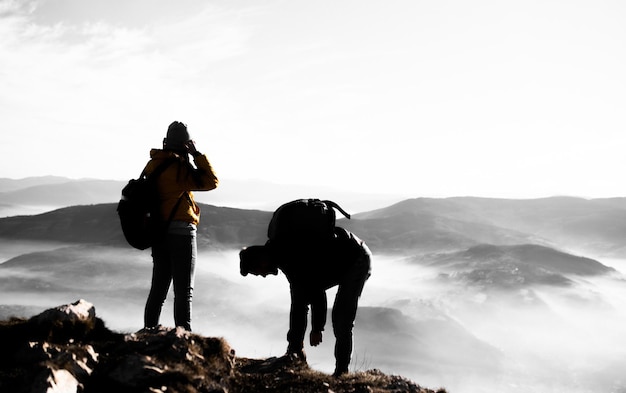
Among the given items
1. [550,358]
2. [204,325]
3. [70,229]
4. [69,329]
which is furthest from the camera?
[70,229]

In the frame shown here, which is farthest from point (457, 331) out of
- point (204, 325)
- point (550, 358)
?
point (204, 325)

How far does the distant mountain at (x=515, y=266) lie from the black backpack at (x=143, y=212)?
5338 inches

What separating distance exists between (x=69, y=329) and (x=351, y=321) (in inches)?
121

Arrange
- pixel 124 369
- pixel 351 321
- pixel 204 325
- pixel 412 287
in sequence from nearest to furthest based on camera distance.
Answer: pixel 124 369 → pixel 351 321 → pixel 204 325 → pixel 412 287

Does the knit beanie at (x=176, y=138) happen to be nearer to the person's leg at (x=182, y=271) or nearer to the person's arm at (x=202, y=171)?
the person's arm at (x=202, y=171)

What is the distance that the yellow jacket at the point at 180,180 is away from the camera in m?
6.21

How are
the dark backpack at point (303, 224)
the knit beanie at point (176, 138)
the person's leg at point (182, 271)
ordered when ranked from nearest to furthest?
the dark backpack at point (303, 224)
the person's leg at point (182, 271)
the knit beanie at point (176, 138)

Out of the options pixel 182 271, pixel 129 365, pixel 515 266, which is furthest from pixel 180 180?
pixel 515 266

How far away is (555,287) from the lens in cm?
12875

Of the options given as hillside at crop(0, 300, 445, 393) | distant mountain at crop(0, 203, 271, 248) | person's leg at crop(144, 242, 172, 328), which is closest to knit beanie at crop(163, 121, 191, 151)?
person's leg at crop(144, 242, 172, 328)

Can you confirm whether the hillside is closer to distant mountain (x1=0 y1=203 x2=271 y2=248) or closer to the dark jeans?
the dark jeans

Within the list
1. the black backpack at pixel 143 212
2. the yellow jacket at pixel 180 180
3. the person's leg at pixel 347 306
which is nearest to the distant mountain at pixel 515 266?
the person's leg at pixel 347 306

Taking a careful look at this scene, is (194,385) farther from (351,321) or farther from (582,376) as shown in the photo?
(582,376)

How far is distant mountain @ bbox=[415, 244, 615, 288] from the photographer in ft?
437
